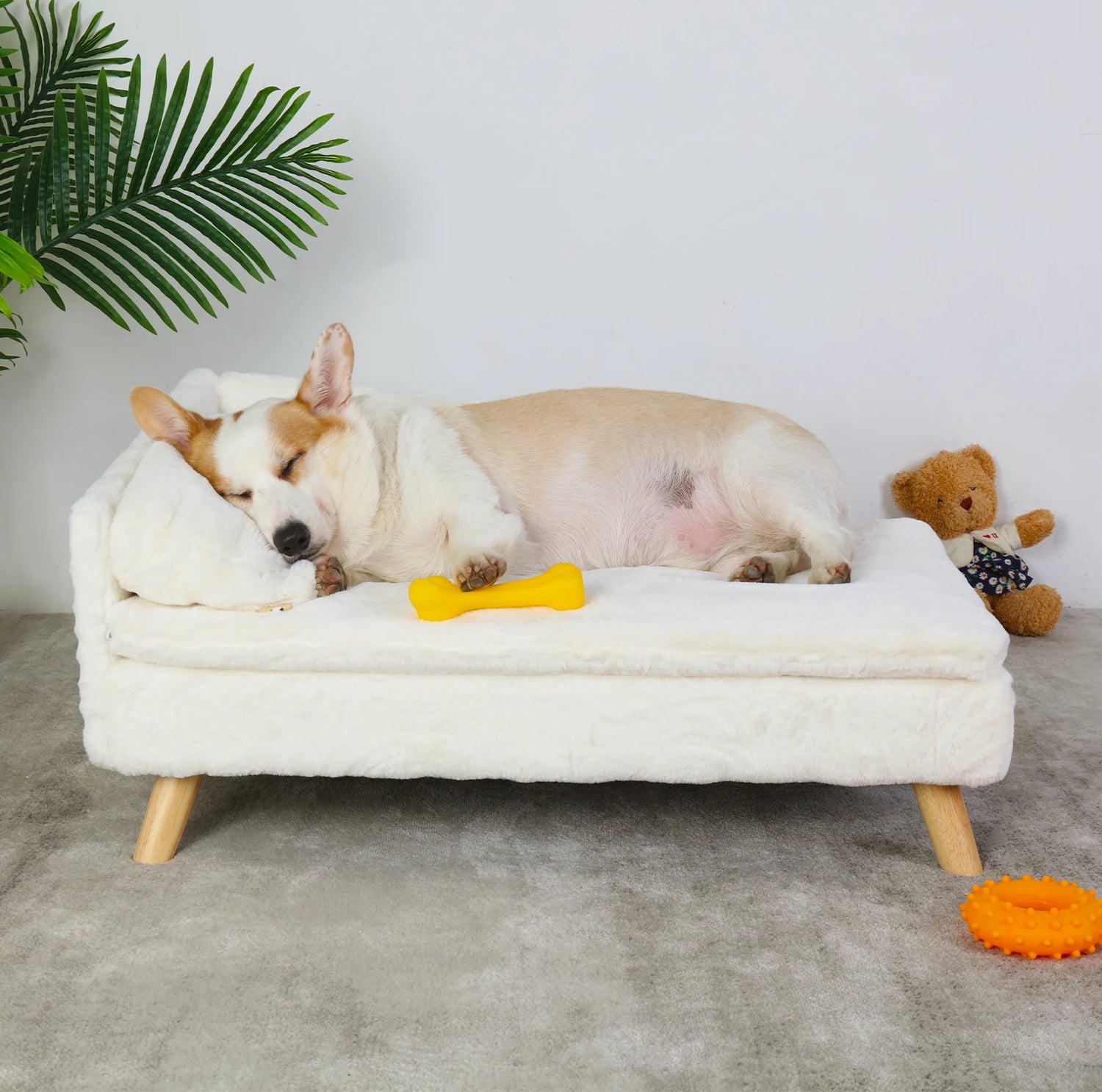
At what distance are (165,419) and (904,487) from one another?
2.34 metres

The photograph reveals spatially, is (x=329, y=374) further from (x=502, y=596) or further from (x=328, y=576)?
(x=502, y=596)

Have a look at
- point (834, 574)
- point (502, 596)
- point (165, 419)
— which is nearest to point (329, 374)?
point (165, 419)

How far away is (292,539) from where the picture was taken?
2.15m

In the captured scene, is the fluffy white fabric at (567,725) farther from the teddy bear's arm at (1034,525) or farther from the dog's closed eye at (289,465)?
Result: the teddy bear's arm at (1034,525)

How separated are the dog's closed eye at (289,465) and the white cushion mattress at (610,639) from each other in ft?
1.06

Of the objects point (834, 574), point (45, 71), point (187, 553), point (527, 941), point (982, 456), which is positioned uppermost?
point (45, 71)

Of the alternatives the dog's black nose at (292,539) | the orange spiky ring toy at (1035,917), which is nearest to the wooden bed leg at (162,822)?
the dog's black nose at (292,539)

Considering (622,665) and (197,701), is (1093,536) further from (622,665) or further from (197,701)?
(197,701)

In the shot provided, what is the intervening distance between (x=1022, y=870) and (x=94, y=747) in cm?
166

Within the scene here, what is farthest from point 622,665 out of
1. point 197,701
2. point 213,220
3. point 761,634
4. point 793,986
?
point 213,220

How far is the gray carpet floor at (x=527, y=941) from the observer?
152cm

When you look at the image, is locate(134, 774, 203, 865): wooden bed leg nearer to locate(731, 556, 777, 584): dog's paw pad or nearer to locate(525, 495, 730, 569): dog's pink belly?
locate(525, 495, 730, 569): dog's pink belly

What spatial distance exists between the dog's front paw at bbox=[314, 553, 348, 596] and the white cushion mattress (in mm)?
168

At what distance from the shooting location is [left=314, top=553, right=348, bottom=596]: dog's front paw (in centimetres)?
220
